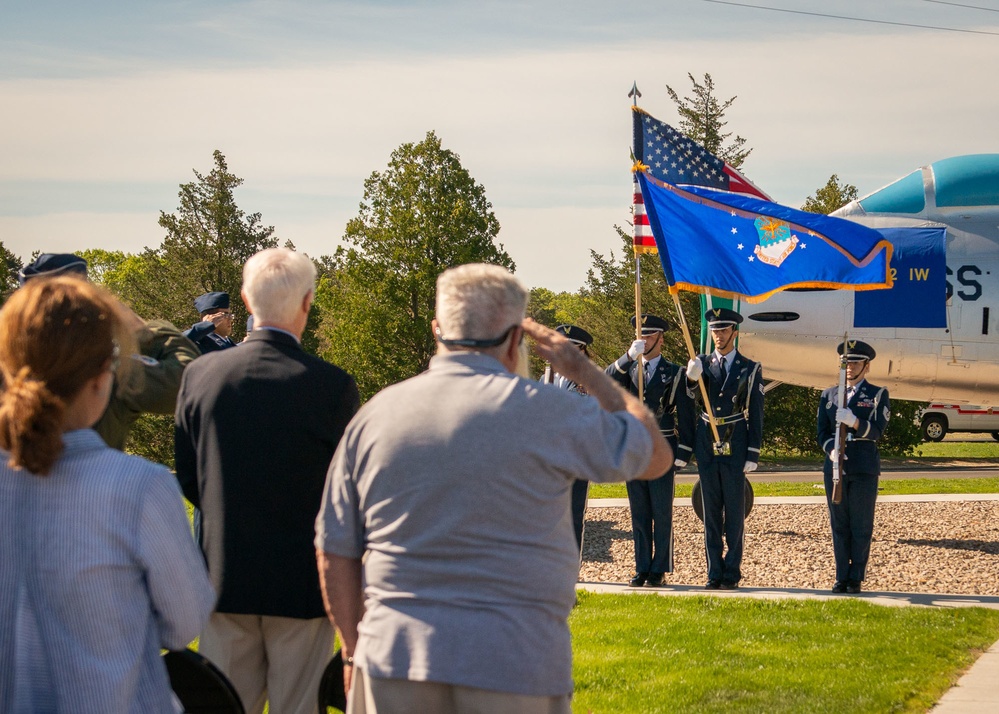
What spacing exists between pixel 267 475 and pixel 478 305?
1.12 meters

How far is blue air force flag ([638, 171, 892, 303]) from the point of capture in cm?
891

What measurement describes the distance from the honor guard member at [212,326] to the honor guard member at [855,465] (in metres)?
4.81

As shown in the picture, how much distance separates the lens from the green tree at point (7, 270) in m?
42.7

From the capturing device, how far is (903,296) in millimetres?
10578

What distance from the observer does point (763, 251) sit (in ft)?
29.3

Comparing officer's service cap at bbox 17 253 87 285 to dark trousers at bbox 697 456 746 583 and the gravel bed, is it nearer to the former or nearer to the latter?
dark trousers at bbox 697 456 746 583

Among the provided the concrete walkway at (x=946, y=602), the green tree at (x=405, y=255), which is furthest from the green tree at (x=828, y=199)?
the concrete walkway at (x=946, y=602)

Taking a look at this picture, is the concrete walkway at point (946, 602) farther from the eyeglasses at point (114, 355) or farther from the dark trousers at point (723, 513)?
the eyeglasses at point (114, 355)

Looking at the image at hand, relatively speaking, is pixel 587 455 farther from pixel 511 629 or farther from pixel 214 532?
pixel 214 532

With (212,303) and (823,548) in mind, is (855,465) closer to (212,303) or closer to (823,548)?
(823,548)

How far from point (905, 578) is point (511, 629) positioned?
7.70 meters

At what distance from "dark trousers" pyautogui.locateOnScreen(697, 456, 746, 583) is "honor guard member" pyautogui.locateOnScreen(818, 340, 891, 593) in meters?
0.72

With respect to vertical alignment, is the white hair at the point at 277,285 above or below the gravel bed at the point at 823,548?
above

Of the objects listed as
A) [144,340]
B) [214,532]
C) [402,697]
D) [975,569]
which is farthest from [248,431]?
[975,569]
